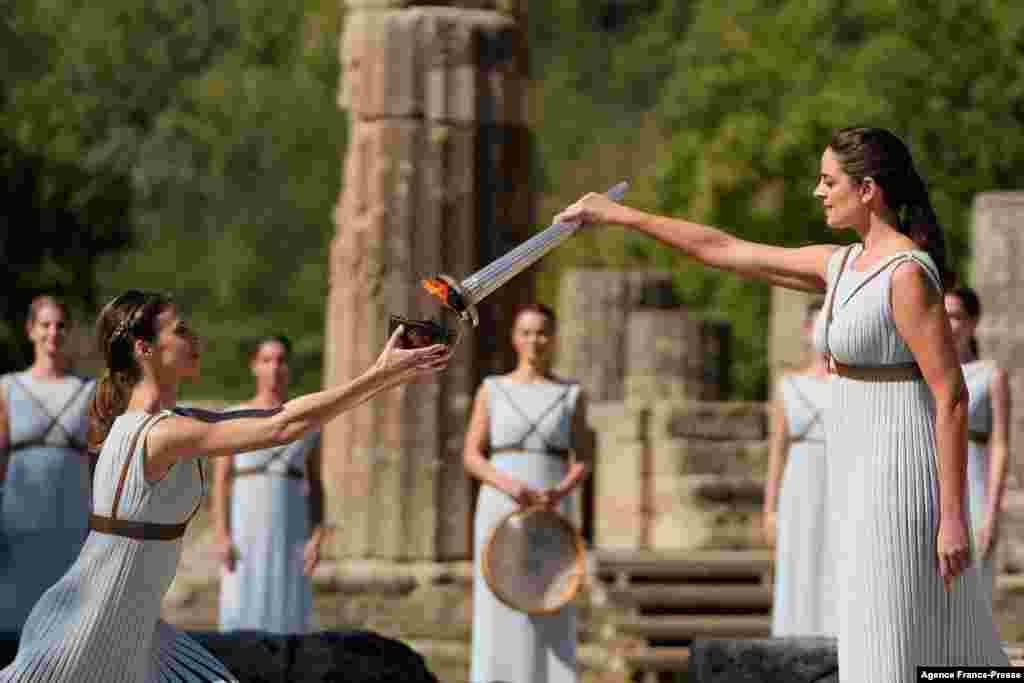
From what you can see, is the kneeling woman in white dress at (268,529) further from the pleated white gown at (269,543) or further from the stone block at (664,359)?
the stone block at (664,359)

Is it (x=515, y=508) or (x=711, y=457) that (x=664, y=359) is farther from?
(x=515, y=508)

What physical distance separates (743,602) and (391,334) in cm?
989

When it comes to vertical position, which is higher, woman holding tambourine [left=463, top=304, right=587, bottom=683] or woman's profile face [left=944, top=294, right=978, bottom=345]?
woman's profile face [left=944, top=294, right=978, bottom=345]

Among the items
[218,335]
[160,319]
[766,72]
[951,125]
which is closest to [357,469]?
[160,319]

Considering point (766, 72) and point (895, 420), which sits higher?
point (766, 72)

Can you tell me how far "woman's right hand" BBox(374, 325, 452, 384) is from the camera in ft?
20.7

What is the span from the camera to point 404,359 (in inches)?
249

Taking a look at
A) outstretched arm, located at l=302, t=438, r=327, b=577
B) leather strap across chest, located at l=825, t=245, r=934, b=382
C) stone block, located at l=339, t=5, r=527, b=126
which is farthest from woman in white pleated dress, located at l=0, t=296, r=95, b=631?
leather strap across chest, located at l=825, t=245, r=934, b=382

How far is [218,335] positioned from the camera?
4972 centimetres

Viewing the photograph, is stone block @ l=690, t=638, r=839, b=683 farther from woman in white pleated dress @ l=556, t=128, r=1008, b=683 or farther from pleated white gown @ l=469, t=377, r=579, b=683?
pleated white gown @ l=469, t=377, r=579, b=683

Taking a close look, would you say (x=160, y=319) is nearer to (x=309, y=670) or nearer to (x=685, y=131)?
(x=309, y=670)

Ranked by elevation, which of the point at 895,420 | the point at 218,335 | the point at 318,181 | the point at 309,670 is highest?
the point at 318,181

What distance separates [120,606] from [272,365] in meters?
4.77

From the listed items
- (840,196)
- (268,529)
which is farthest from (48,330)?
(840,196)
